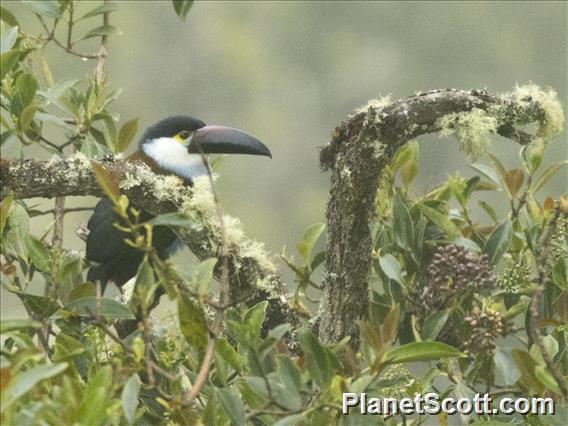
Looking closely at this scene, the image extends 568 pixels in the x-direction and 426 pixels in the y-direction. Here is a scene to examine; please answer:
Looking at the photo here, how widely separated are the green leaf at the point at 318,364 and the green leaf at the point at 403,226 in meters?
0.59

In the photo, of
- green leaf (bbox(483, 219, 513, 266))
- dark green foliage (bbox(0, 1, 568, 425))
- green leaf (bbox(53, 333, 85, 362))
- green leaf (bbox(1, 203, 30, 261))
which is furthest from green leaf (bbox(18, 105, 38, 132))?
green leaf (bbox(483, 219, 513, 266))

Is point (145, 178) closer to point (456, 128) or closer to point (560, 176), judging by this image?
point (456, 128)

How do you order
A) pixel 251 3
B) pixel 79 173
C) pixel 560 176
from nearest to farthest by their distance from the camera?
pixel 79 173 → pixel 560 176 → pixel 251 3

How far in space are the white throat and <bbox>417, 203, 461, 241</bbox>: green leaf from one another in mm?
1555

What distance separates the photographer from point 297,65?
1853cm

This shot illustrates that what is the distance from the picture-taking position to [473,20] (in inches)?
716

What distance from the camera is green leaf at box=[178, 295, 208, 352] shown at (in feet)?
5.26

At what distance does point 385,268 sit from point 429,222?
0.25 m

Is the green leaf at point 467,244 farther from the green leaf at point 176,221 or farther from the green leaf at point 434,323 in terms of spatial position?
the green leaf at point 176,221

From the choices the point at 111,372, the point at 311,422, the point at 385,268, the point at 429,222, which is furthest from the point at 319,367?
the point at 429,222

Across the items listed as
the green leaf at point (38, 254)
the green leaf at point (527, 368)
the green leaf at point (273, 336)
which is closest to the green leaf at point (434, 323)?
the green leaf at point (527, 368)

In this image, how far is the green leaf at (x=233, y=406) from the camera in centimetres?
162

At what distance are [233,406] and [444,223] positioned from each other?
698mm

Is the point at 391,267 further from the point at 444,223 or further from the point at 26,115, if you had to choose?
the point at 26,115
